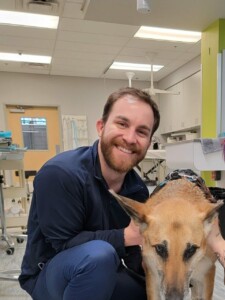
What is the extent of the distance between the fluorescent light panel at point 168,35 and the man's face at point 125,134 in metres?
3.82

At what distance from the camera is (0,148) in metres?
2.79

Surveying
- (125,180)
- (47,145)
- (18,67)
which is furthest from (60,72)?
(125,180)

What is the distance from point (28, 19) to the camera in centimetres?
430

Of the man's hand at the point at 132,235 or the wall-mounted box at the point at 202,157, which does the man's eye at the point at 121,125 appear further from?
the wall-mounted box at the point at 202,157

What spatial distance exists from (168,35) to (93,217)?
4476mm

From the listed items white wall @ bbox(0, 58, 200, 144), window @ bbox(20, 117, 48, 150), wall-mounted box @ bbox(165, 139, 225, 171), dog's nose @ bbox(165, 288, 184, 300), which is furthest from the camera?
window @ bbox(20, 117, 48, 150)

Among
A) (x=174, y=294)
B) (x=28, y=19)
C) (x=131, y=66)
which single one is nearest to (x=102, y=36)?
(x=28, y=19)

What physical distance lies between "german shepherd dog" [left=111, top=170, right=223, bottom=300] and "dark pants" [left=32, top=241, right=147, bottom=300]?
0.53 ft

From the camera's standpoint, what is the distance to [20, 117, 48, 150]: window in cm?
736

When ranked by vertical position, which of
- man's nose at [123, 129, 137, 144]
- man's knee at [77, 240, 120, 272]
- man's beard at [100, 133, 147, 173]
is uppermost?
man's nose at [123, 129, 137, 144]

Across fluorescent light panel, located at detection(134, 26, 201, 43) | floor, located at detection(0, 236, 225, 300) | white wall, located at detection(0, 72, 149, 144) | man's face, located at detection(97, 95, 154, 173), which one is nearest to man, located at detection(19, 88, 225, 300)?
man's face, located at detection(97, 95, 154, 173)

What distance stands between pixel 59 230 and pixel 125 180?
46 cm

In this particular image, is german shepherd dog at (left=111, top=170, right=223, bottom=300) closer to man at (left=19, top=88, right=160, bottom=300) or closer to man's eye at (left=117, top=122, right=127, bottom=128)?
man at (left=19, top=88, right=160, bottom=300)

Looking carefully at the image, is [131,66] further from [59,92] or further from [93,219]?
[93,219]
